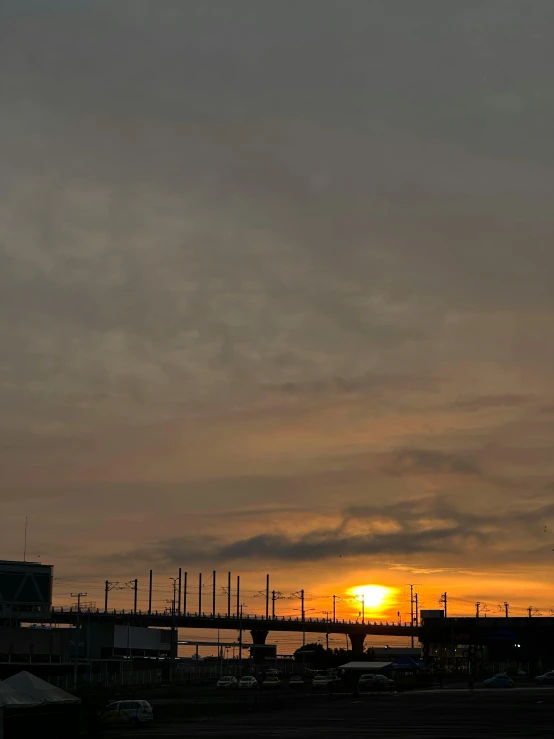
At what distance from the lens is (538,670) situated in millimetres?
183000

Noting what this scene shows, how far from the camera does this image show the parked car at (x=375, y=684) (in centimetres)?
12112

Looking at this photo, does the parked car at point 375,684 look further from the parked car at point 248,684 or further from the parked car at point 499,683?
the parked car at point 248,684

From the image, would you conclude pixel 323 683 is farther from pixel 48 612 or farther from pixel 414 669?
pixel 48 612

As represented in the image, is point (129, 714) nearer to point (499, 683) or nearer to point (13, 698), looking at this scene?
point (13, 698)

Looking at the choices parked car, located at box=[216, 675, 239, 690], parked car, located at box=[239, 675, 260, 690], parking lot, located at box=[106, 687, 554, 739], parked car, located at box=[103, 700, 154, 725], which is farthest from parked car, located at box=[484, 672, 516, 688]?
parked car, located at box=[103, 700, 154, 725]

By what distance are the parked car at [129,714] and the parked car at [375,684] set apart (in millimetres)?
56529

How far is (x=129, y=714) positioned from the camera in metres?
68.1

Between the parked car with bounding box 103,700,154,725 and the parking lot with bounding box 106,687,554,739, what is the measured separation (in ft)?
3.90

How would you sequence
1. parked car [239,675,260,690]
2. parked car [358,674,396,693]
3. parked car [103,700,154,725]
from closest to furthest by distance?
1. parked car [103,700,154,725]
2. parked car [358,674,396,693]
3. parked car [239,675,260,690]

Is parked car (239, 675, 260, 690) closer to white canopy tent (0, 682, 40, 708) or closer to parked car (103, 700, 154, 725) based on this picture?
parked car (103, 700, 154, 725)

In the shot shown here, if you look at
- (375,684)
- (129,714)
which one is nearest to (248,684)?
(375,684)

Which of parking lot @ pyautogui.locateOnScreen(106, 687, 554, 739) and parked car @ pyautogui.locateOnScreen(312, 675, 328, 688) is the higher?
parking lot @ pyautogui.locateOnScreen(106, 687, 554, 739)

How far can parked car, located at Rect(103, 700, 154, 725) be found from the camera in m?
67.6

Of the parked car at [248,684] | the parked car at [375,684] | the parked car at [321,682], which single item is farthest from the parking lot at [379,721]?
the parked car at [248,684]
